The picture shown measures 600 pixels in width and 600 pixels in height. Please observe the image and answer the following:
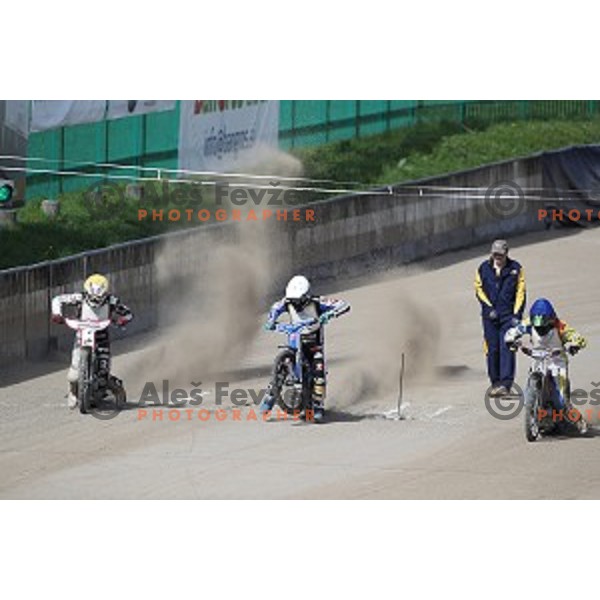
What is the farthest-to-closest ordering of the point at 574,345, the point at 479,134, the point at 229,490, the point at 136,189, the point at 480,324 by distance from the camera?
the point at 479,134 → the point at 136,189 → the point at 480,324 → the point at 574,345 → the point at 229,490

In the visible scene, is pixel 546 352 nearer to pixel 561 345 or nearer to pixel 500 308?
pixel 561 345

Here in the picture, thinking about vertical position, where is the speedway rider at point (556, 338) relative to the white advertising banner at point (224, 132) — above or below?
below

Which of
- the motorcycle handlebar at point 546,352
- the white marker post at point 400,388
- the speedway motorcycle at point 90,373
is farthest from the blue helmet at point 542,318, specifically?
the speedway motorcycle at point 90,373

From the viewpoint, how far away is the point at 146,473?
76.5 feet

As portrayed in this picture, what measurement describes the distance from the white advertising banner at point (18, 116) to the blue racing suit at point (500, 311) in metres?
8.37

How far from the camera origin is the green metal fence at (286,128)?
32688 mm

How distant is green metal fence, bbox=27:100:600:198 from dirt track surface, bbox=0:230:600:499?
14.3 feet

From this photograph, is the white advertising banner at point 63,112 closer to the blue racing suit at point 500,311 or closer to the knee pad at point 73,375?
the knee pad at point 73,375

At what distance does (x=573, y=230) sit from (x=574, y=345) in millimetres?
13190

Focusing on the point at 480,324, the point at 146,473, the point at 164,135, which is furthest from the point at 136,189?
the point at 146,473

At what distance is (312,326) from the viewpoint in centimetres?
2509

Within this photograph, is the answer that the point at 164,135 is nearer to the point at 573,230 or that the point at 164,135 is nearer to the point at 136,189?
the point at 136,189

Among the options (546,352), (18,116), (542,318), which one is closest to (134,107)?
(18,116)

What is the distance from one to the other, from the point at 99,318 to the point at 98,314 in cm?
5
